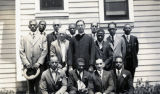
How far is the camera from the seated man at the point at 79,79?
8438 mm

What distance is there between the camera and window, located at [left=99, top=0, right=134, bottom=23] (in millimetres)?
12172

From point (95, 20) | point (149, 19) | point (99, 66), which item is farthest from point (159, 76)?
point (99, 66)

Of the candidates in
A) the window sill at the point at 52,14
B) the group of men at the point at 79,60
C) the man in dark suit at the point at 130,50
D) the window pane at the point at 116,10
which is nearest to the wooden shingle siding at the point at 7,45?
the window sill at the point at 52,14

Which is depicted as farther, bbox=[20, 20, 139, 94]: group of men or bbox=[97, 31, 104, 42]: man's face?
bbox=[97, 31, 104, 42]: man's face

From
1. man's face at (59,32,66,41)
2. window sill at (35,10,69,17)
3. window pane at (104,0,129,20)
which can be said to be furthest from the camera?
window pane at (104,0,129,20)

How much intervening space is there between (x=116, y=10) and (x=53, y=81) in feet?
15.2

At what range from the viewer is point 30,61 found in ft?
31.6

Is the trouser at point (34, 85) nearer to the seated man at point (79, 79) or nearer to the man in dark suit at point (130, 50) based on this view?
the seated man at point (79, 79)

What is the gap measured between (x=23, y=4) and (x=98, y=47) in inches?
141

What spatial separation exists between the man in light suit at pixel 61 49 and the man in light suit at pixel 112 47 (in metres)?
1.05

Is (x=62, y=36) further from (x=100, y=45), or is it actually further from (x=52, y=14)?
(x=52, y=14)

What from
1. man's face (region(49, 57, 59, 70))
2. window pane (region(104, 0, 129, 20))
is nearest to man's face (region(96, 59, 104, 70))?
man's face (region(49, 57, 59, 70))

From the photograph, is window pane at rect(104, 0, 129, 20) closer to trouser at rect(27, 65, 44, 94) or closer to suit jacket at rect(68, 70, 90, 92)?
trouser at rect(27, 65, 44, 94)

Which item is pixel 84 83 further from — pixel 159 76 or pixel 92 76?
pixel 159 76
